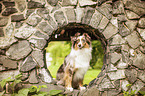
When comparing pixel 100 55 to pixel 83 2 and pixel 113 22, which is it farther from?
pixel 83 2

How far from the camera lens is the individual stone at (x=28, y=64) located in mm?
2553

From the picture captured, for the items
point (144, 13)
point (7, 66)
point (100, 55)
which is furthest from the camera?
point (100, 55)

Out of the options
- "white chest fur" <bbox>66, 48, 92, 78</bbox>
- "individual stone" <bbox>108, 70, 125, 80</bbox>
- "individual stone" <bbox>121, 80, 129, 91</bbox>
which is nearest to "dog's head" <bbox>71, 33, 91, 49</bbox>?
"white chest fur" <bbox>66, 48, 92, 78</bbox>

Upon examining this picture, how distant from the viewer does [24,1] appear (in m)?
2.59

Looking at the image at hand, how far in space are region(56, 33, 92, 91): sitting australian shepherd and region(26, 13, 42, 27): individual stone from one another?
3.03 ft

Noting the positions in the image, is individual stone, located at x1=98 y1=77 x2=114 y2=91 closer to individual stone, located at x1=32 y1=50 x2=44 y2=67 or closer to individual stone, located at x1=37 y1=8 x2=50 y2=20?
individual stone, located at x1=32 y1=50 x2=44 y2=67

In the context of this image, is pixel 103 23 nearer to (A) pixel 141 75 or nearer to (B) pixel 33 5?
(A) pixel 141 75

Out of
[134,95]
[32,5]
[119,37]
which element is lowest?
[134,95]

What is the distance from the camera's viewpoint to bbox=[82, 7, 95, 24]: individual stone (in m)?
2.64

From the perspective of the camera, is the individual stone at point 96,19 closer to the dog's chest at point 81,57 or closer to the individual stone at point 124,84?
the dog's chest at point 81,57

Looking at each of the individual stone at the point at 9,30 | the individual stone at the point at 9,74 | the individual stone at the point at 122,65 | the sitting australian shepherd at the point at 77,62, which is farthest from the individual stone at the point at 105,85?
the individual stone at the point at 9,30

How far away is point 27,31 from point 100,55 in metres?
2.51

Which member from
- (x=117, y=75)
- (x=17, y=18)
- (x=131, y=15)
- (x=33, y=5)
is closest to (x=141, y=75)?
(x=117, y=75)

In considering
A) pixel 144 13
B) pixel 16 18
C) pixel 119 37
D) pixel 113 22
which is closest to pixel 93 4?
pixel 113 22
